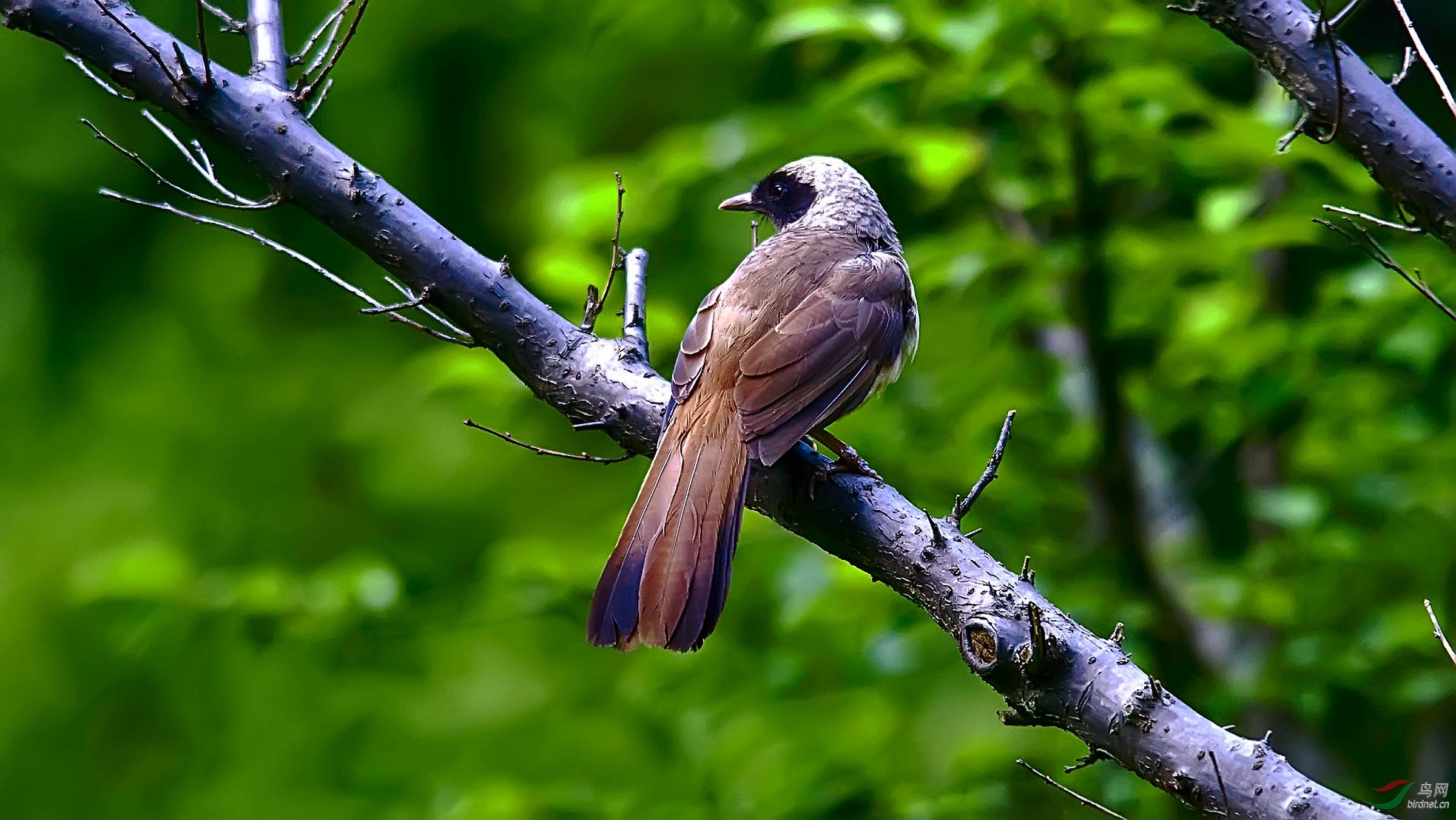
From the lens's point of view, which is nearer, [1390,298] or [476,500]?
[1390,298]

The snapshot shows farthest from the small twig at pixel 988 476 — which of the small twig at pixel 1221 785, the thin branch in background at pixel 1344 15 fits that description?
the thin branch in background at pixel 1344 15

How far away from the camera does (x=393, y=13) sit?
22.0 feet

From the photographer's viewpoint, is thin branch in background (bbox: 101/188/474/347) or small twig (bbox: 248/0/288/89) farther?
small twig (bbox: 248/0/288/89)

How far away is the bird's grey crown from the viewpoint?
418cm

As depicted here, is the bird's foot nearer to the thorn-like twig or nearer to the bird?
the bird

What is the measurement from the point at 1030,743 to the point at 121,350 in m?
5.18

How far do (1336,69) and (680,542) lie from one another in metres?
1.67

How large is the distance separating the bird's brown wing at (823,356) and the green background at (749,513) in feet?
1.26

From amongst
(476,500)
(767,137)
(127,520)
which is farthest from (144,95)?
(127,520)

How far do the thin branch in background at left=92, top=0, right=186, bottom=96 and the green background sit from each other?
1597 millimetres

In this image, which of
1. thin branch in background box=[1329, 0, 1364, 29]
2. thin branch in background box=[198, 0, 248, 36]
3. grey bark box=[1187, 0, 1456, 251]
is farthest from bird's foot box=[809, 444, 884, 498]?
thin branch in background box=[198, 0, 248, 36]

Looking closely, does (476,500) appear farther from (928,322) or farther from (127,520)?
(928,322)

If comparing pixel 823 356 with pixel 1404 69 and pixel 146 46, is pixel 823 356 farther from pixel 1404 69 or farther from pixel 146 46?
pixel 146 46

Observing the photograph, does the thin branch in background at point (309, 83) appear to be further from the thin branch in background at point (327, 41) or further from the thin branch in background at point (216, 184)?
the thin branch in background at point (216, 184)
